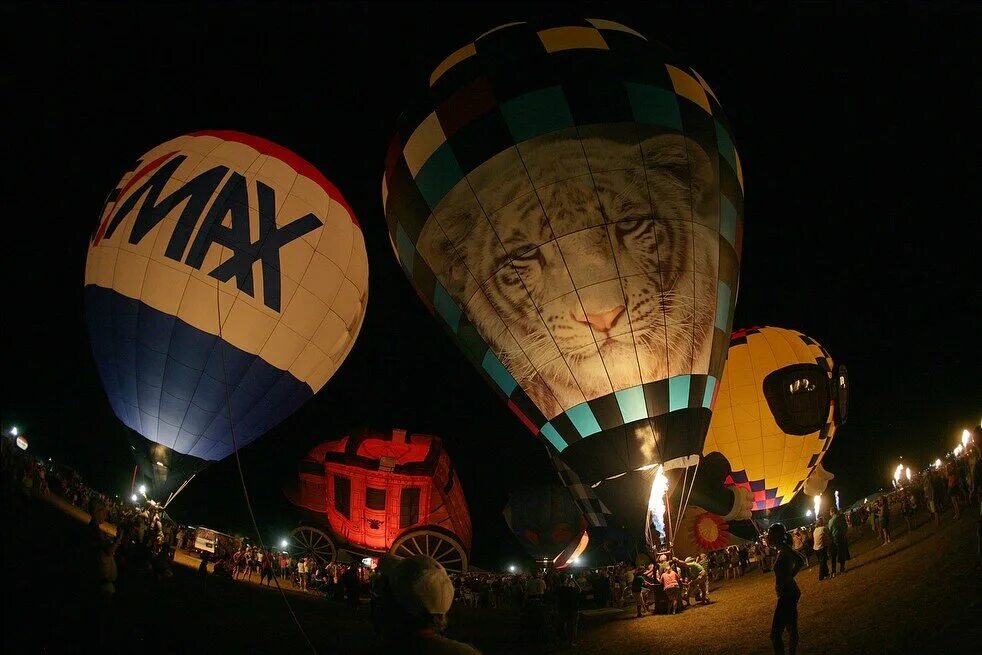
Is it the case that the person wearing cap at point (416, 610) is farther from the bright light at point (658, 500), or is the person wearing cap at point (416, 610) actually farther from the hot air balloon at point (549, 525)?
the hot air balloon at point (549, 525)

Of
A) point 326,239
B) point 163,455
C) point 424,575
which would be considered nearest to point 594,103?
point 326,239

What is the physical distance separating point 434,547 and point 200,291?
10187 millimetres

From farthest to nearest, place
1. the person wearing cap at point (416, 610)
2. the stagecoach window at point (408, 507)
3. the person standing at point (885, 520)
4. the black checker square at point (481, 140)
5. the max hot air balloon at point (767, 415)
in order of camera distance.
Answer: the stagecoach window at point (408, 507)
the max hot air balloon at point (767, 415)
the person standing at point (885, 520)
the black checker square at point (481, 140)
the person wearing cap at point (416, 610)

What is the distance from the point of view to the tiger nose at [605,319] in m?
6.42

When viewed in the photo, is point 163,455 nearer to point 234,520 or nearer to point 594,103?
point 594,103

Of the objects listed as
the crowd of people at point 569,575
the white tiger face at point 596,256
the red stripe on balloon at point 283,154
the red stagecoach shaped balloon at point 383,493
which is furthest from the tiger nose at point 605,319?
the red stagecoach shaped balloon at point 383,493

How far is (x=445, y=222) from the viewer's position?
7.18 metres

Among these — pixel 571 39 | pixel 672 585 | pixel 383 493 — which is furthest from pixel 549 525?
pixel 571 39

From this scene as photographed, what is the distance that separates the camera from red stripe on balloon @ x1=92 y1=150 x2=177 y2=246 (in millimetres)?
8945

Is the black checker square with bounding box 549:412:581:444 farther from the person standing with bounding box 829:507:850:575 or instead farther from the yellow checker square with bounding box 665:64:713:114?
the yellow checker square with bounding box 665:64:713:114

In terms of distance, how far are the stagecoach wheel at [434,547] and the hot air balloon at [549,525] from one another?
414 centimetres

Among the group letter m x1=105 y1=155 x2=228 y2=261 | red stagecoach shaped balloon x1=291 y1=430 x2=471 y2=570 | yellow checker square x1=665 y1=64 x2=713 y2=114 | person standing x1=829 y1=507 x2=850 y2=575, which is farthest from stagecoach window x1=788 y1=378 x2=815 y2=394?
letter m x1=105 y1=155 x2=228 y2=261

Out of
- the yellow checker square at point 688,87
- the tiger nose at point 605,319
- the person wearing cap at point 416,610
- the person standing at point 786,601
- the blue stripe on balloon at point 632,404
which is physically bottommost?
the person standing at point 786,601

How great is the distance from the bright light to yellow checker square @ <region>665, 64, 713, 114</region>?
174 inches
